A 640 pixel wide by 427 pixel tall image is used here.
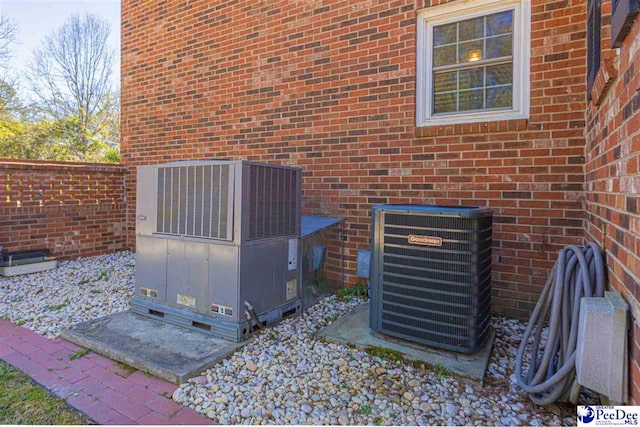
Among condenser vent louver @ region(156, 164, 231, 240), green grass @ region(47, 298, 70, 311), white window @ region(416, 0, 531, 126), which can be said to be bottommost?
green grass @ region(47, 298, 70, 311)

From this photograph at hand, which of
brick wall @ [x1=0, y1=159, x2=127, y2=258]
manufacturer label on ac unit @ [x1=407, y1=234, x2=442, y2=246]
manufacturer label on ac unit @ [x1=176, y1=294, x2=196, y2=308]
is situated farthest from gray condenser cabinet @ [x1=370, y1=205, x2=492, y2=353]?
brick wall @ [x1=0, y1=159, x2=127, y2=258]

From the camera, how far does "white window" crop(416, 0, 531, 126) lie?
347 centimetres

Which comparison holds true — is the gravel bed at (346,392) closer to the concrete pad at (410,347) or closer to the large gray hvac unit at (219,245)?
the concrete pad at (410,347)

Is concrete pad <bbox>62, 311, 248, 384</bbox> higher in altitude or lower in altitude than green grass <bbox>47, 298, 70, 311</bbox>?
higher

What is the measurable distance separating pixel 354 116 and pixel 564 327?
3.05m

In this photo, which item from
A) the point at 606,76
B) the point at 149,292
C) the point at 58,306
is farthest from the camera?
the point at 58,306

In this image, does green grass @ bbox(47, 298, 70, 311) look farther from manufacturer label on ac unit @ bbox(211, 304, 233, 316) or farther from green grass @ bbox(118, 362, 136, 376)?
manufacturer label on ac unit @ bbox(211, 304, 233, 316)

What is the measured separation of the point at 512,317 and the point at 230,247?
2762 mm

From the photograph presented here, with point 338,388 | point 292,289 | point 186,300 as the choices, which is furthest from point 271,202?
point 338,388

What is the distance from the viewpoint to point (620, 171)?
Answer: 177cm

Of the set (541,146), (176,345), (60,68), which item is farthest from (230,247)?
(60,68)

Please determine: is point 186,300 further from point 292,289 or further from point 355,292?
point 355,292

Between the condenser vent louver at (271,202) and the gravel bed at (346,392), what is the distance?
970mm

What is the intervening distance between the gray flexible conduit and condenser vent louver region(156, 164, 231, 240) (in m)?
2.30
